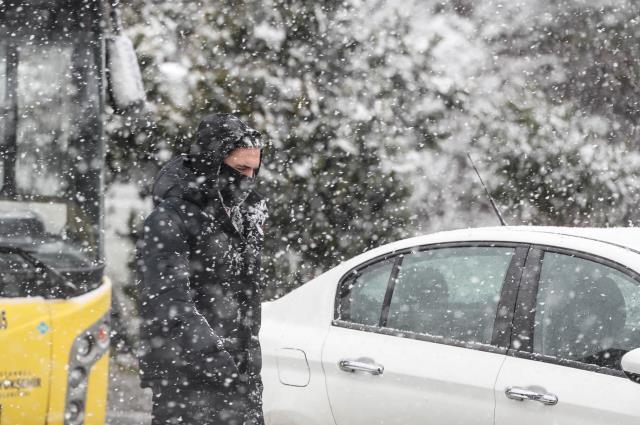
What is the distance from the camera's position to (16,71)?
5469 millimetres

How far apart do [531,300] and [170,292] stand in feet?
4.47

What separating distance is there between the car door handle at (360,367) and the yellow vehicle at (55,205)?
5.37ft

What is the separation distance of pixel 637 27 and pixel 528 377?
881 cm

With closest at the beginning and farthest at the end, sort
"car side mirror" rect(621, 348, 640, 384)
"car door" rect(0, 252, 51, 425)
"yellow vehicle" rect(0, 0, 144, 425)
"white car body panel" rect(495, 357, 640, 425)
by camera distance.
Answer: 1. "car side mirror" rect(621, 348, 640, 384)
2. "white car body panel" rect(495, 357, 640, 425)
3. "car door" rect(0, 252, 51, 425)
4. "yellow vehicle" rect(0, 0, 144, 425)

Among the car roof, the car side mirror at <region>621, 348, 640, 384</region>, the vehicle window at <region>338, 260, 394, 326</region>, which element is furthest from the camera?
the vehicle window at <region>338, 260, 394, 326</region>

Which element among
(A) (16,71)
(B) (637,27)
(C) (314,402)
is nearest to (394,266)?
(C) (314,402)

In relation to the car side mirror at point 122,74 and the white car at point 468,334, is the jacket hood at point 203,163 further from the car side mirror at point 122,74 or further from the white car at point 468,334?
the car side mirror at point 122,74

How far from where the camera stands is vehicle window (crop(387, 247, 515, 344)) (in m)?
3.84

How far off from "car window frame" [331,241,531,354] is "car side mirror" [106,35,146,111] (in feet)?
7.77

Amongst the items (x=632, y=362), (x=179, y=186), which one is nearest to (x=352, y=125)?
(x=179, y=186)

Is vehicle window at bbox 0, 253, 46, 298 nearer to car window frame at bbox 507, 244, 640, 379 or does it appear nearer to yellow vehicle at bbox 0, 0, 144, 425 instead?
yellow vehicle at bbox 0, 0, 144, 425

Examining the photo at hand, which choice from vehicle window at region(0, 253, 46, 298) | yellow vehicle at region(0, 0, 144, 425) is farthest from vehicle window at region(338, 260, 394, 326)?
vehicle window at region(0, 253, 46, 298)

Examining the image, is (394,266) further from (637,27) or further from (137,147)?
(637,27)

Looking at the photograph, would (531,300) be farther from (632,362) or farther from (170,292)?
(170,292)
